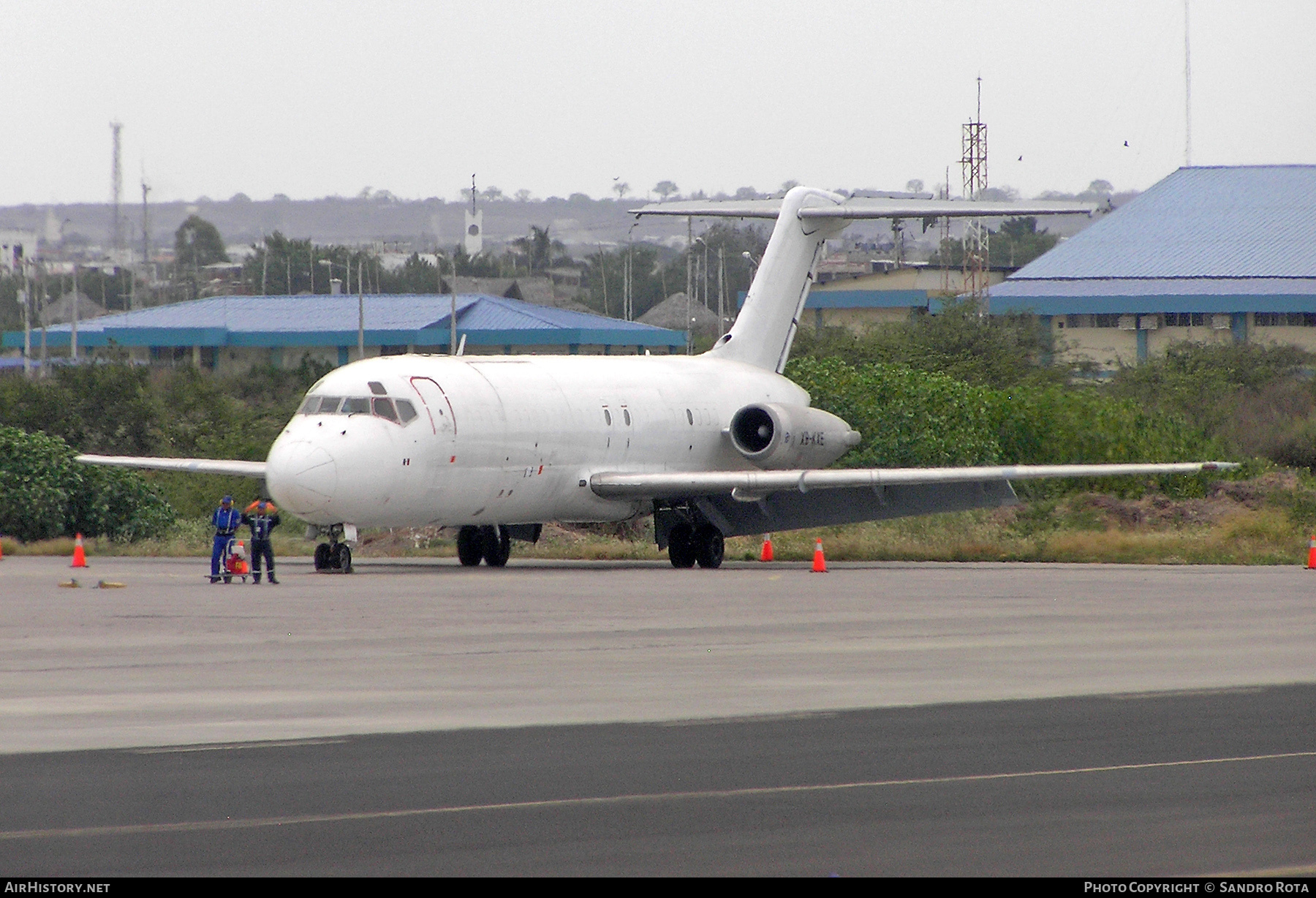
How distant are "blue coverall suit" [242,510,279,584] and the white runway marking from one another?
16.6 meters

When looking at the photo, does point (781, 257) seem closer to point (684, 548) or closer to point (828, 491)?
point (828, 491)

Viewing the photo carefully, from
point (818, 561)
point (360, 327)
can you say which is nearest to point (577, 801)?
point (818, 561)

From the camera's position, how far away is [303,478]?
2566 cm

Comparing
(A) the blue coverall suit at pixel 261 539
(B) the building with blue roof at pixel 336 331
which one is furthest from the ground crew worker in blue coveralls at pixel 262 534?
(B) the building with blue roof at pixel 336 331

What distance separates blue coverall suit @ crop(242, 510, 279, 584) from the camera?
83.2ft

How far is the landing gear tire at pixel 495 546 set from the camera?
3114 centimetres

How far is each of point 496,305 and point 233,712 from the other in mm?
84475

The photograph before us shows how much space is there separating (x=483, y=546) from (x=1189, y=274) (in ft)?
221

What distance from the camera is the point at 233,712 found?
41.3 feet

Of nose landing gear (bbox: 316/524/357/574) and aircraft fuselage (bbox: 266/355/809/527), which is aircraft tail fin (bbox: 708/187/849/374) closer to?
aircraft fuselage (bbox: 266/355/809/527)

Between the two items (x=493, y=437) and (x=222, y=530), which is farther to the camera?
(x=493, y=437)

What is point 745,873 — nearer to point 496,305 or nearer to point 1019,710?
point 1019,710
